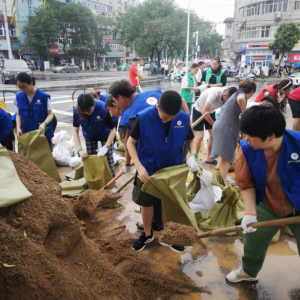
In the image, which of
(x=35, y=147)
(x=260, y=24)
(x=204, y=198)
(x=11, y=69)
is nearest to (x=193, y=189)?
(x=204, y=198)

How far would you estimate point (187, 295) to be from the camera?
87.7 inches

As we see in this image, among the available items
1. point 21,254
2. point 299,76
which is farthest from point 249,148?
point 299,76

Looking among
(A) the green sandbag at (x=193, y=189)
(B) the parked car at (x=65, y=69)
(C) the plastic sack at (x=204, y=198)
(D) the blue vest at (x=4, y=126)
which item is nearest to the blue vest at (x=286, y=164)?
(C) the plastic sack at (x=204, y=198)

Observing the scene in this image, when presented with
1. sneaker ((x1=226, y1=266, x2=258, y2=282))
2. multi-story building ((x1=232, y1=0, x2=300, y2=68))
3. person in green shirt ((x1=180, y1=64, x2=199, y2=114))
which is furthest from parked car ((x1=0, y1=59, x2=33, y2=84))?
multi-story building ((x1=232, y1=0, x2=300, y2=68))

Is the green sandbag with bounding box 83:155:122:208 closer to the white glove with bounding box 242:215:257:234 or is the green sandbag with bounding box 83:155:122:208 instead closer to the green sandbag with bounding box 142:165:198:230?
the green sandbag with bounding box 142:165:198:230

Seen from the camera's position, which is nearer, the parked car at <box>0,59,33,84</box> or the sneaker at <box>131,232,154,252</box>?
the sneaker at <box>131,232,154,252</box>

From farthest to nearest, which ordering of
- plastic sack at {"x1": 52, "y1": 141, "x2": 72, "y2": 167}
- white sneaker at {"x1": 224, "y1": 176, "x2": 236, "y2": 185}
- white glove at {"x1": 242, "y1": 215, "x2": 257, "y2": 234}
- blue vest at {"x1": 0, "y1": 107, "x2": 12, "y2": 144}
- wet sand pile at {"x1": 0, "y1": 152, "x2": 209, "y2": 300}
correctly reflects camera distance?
plastic sack at {"x1": 52, "y1": 141, "x2": 72, "y2": 167}, white sneaker at {"x1": 224, "y1": 176, "x2": 236, "y2": 185}, blue vest at {"x1": 0, "y1": 107, "x2": 12, "y2": 144}, white glove at {"x1": 242, "y1": 215, "x2": 257, "y2": 234}, wet sand pile at {"x1": 0, "y1": 152, "x2": 209, "y2": 300}

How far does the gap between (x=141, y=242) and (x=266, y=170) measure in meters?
1.54

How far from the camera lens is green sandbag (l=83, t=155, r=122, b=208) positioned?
3572 millimetres

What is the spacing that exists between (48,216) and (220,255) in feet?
5.83

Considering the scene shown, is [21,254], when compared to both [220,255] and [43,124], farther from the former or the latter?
[43,124]

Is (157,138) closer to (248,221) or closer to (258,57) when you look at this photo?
(248,221)

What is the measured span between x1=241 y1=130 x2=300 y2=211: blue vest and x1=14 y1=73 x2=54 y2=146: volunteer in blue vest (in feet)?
9.75

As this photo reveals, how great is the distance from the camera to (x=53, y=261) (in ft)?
5.19
